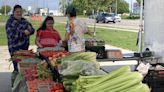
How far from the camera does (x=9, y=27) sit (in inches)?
350

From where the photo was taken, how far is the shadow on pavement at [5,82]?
9734 millimetres

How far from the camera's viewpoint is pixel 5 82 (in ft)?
34.9

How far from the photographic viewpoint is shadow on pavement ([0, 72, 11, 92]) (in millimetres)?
9734

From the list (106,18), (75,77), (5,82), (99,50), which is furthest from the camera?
(106,18)

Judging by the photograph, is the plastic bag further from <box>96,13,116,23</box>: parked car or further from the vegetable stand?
<box>96,13,116,23</box>: parked car

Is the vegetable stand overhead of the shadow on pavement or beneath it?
overhead

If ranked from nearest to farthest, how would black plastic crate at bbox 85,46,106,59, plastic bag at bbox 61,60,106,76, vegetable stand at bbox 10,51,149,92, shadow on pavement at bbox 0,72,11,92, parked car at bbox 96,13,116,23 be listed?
1. vegetable stand at bbox 10,51,149,92
2. plastic bag at bbox 61,60,106,76
3. black plastic crate at bbox 85,46,106,59
4. shadow on pavement at bbox 0,72,11,92
5. parked car at bbox 96,13,116,23

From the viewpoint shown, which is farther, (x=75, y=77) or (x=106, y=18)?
(x=106, y=18)

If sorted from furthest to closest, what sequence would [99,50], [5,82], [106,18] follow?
[106,18] < [5,82] < [99,50]

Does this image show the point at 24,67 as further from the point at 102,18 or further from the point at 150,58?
the point at 102,18

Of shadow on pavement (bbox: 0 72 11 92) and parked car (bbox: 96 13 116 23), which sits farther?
parked car (bbox: 96 13 116 23)

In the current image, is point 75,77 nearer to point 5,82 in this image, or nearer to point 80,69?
point 80,69

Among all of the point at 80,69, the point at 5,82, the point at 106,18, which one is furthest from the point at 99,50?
the point at 106,18

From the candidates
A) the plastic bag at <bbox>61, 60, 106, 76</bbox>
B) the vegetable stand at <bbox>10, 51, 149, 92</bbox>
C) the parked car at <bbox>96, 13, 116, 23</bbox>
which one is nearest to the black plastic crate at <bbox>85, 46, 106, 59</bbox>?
the vegetable stand at <bbox>10, 51, 149, 92</bbox>
